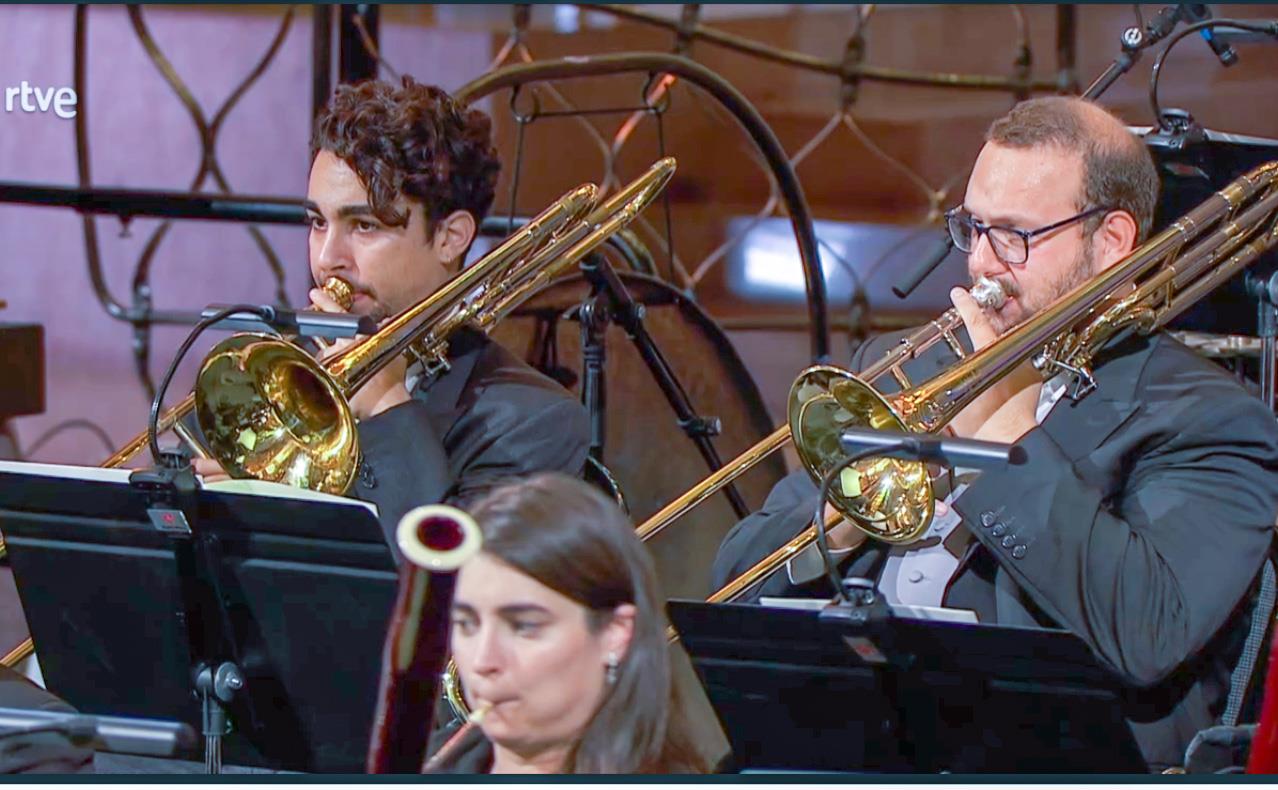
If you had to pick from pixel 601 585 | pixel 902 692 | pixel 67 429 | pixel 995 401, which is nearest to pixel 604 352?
pixel 995 401

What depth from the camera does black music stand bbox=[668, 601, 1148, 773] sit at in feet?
7.58

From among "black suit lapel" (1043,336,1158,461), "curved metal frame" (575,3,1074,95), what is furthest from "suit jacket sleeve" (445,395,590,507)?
"curved metal frame" (575,3,1074,95)

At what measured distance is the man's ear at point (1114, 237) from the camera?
9.74ft

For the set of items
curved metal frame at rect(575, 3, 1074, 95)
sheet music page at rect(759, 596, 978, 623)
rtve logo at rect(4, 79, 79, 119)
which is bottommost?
sheet music page at rect(759, 596, 978, 623)

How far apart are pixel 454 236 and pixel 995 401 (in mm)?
985

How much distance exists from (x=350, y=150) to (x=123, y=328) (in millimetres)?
3328

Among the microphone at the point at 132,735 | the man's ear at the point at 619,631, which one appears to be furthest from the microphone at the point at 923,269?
the microphone at the point at 132,735

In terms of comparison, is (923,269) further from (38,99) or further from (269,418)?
(38,99)

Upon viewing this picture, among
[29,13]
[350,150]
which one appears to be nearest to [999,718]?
[350,150]

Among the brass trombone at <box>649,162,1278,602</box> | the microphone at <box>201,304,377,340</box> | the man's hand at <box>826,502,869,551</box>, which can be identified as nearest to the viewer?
the microphone at <box>201,304,377,340</box>

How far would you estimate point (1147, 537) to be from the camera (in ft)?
8.95

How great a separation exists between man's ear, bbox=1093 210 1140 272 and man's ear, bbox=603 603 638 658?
1.14 metres

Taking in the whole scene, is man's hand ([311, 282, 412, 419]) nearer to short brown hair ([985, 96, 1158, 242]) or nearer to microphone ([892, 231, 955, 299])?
microphone ([892, 231, 955, 299])

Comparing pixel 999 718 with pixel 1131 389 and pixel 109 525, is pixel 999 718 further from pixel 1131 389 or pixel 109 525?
pixel 109 525
